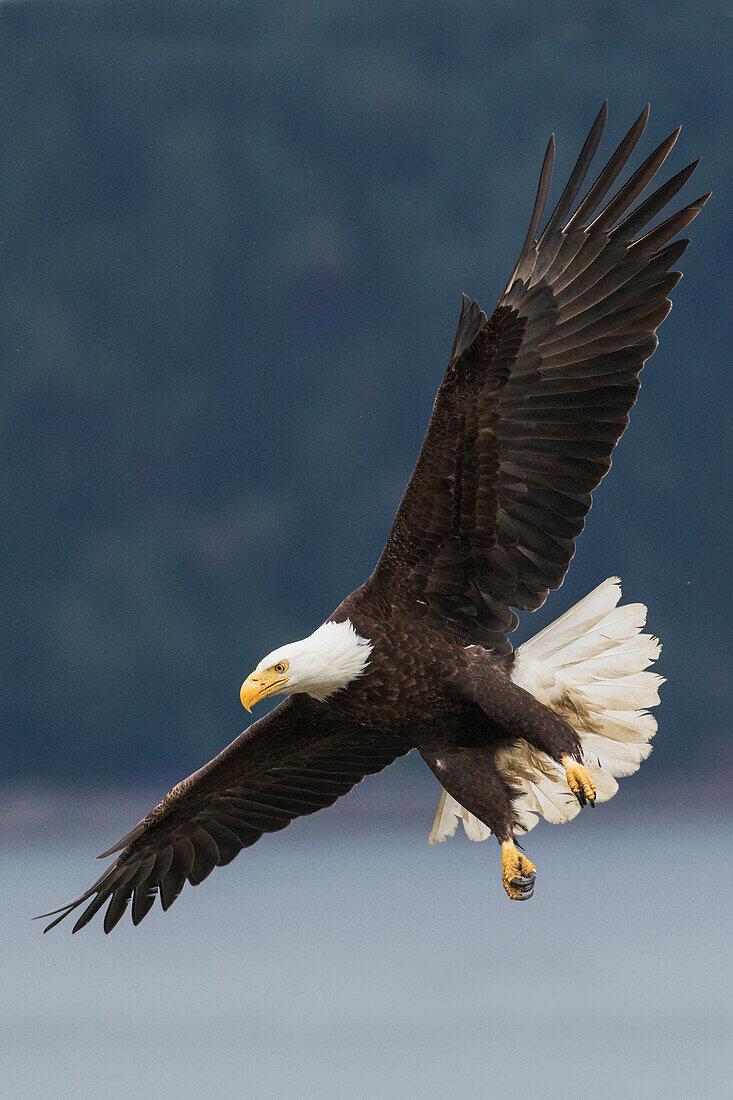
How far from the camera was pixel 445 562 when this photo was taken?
468 cm

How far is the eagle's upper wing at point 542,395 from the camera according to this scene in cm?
445

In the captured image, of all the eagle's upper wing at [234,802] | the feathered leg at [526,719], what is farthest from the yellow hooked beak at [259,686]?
the eagle's upper wing at [234,802]

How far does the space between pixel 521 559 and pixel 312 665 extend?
667mm

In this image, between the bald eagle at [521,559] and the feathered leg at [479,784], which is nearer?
the bald eagle at [521,559]

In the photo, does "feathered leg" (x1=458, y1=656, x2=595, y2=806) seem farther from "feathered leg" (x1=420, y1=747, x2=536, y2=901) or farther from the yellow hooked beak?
the yellow hooked beak

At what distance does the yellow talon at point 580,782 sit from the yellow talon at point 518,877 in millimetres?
317

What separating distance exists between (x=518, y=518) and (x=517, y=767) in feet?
2.64

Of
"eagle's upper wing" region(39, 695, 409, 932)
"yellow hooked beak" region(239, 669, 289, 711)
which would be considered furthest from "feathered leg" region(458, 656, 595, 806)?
"eagle's upper wing" region(39, 695, 409, 932)

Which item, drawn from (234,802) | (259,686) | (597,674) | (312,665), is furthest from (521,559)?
(234,802)

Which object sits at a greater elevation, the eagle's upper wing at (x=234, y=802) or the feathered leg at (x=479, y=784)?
the eagle's upper wing at (x=234, y=802)

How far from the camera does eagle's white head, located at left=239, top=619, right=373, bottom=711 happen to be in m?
4.54

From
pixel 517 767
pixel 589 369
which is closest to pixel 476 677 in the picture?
pixel 517 767

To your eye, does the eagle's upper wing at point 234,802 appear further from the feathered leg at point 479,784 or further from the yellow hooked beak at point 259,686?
the yellow hooked beak at point 259,686

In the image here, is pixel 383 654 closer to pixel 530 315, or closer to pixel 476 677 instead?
pixel 476 677
